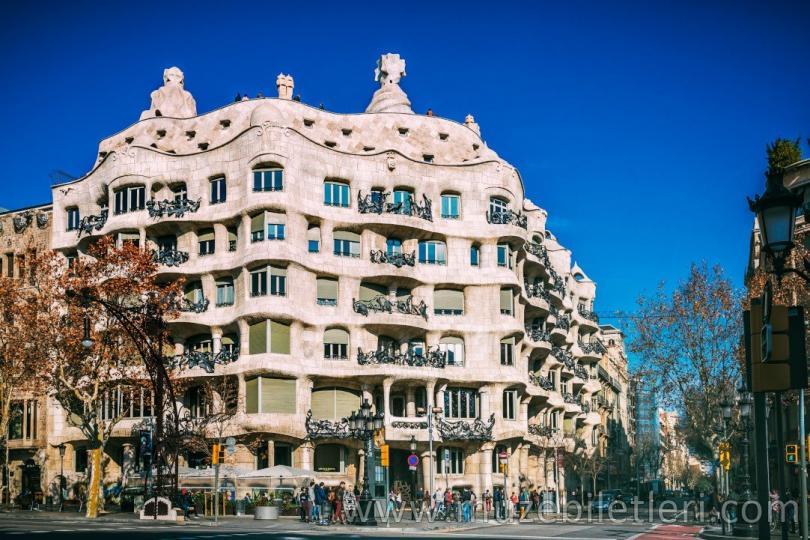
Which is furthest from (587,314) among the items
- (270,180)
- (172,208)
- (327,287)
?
(172,208)

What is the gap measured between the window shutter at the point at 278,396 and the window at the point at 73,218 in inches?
717

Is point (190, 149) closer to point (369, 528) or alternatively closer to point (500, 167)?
point (500, 167)

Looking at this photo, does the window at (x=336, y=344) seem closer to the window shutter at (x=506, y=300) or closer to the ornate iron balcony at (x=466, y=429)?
the ornate iron balcony at (x=466, y=429)

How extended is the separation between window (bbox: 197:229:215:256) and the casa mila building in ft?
0.61

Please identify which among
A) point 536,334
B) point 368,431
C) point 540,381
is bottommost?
point 368,431

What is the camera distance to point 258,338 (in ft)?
184

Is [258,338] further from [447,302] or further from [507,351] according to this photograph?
[507,351]

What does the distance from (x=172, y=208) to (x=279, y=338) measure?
10.4 meters

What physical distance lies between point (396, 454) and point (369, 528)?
69.9ft

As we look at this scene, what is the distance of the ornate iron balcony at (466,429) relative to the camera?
194ft

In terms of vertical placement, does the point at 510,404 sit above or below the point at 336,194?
below

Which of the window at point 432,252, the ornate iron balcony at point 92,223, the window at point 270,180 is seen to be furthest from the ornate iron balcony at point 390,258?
the ornate iron balcony at point 92,223

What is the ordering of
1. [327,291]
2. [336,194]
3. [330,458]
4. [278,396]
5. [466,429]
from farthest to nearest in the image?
[336,194]
[466,429]
[327,291]
[330,458]
[278,396]

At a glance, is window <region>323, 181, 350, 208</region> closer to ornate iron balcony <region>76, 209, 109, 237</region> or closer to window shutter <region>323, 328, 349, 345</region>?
window shutter <region>323, 328, 349, 345</region>
